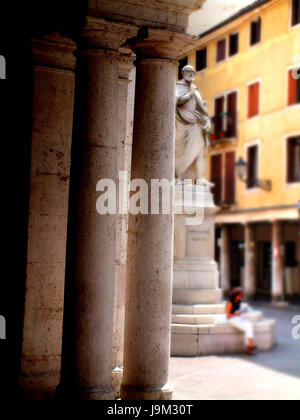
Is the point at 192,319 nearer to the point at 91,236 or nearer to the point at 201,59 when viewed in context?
the point at 201,59

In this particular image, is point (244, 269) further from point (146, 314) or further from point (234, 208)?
point (146, 314)

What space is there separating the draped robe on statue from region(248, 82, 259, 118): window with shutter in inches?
541

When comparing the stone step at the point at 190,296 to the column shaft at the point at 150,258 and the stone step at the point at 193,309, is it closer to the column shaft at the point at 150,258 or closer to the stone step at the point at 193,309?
the stone step at the point at 193,309

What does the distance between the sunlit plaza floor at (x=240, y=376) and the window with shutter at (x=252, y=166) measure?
14995 mm

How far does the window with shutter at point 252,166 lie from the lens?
87.8 feet

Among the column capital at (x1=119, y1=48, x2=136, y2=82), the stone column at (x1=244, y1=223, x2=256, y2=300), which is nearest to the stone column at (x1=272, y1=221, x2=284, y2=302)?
the stone column at (x1=244, y1=223, x2=256, y2=300)

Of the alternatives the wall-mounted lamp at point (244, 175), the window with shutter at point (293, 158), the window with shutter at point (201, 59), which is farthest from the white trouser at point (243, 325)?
the wall-mounted lamp at point (244, 175)

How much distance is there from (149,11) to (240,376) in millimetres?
5244

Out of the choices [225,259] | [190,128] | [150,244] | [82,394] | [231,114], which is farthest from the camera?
[225,259]

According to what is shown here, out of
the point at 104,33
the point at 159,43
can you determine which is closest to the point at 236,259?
the point at 159,43

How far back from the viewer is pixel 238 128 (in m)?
27.3

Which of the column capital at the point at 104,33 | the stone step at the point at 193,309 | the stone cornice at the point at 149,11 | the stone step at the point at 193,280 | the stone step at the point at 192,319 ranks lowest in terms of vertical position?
the stone step at the point at 192,319

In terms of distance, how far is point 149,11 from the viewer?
6035 millimetres
